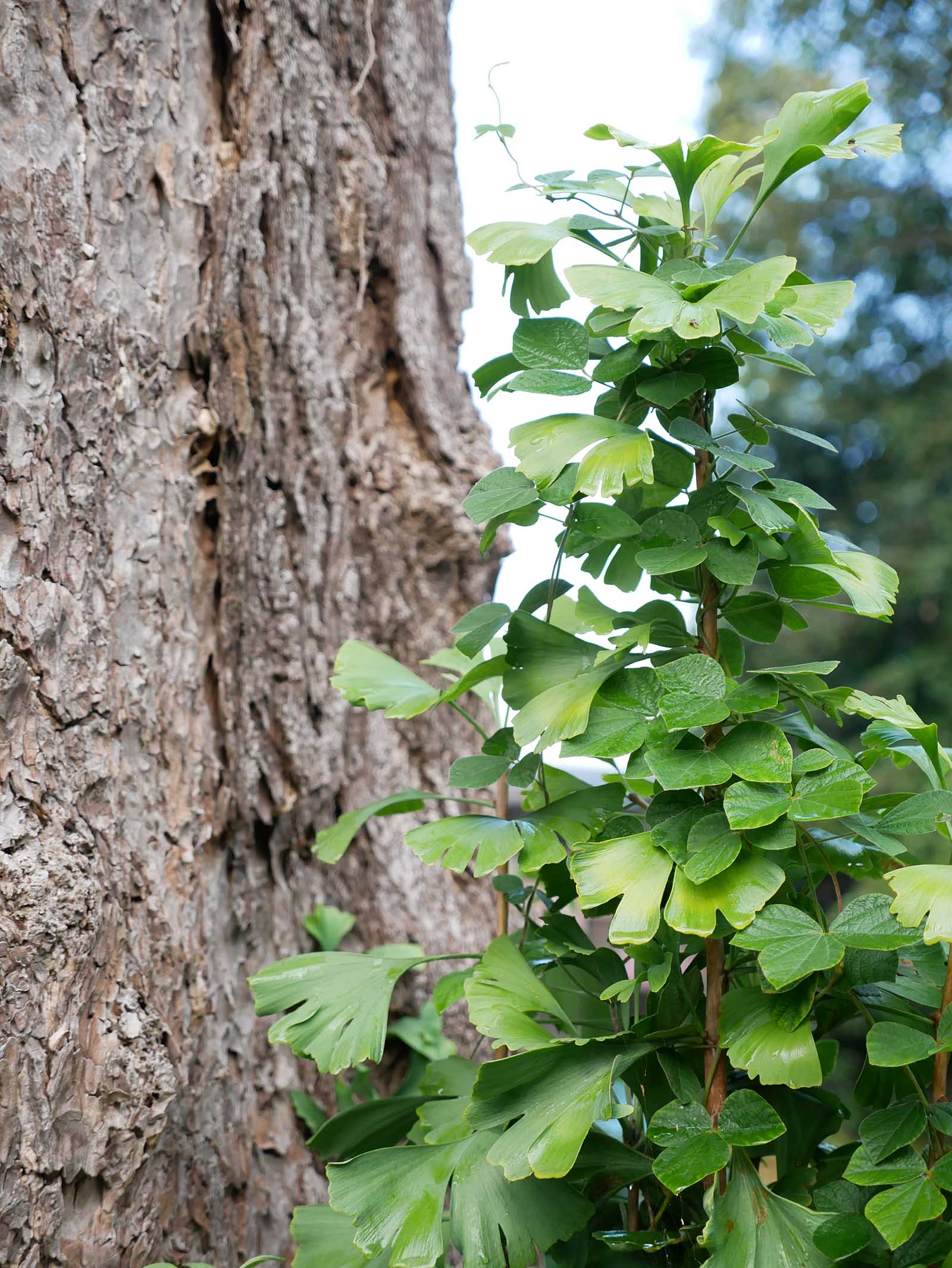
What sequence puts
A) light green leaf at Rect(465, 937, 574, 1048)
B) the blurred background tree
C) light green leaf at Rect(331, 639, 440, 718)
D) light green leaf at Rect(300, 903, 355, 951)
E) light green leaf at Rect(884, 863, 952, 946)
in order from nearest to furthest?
light green leaf at Rect(884, 863, 952, 946) → light green leaf at Rect(465, 937, 574, 1048) → light green leaf at Rect(331, 639, 440, 718) → light green leaf at Rect(300, 903, 355, 951) → the blurred background tree

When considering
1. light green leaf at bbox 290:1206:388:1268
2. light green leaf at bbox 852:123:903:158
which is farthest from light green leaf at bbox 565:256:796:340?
light green leaf at bbox 290:1206:388:1268

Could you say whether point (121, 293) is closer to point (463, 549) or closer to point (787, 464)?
point (463, 549)

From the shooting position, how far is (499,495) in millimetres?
583

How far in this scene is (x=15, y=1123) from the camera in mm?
639

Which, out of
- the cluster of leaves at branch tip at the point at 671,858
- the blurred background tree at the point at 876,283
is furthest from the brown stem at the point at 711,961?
the blurred background tree at the point at 876,283

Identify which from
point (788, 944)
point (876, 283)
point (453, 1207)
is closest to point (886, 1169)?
point (788, 944)

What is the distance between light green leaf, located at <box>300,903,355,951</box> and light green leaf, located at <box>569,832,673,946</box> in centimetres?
50

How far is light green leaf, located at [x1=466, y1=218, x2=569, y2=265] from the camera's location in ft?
1.84

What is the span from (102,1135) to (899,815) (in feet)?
2.00

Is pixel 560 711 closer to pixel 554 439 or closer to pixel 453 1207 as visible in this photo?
pixel 554 439

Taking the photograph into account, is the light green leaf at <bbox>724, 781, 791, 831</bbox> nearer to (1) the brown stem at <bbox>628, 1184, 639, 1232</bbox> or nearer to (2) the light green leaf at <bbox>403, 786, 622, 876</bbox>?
(2) the light green leaf at <bbox>403, 786, 622, 876</bbox>

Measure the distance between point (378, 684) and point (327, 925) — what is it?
1.28ft

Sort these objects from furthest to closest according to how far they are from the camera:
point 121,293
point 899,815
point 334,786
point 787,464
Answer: point 787,464 < point 334,786 < point 121,293 < point 899,815

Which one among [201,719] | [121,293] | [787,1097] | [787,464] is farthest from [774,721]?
[787,464]
